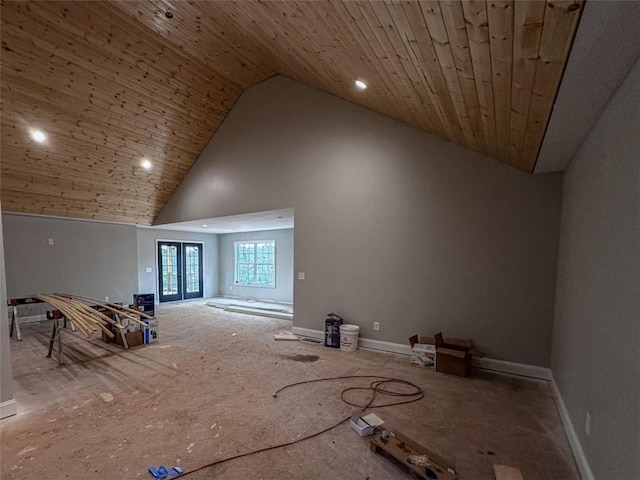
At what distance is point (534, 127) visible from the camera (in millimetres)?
2379

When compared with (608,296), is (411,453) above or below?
below

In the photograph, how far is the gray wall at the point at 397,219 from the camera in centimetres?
357

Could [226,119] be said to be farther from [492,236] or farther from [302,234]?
[492,236]

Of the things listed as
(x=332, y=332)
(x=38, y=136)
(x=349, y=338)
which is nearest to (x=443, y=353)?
(x=349, y=338)

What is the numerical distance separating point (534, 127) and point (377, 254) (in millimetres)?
2592

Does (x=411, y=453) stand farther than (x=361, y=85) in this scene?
No

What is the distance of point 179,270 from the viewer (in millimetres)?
9438

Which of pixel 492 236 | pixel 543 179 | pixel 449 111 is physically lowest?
pixel 492 236

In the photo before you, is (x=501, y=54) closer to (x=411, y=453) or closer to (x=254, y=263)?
(x=411, y=453)

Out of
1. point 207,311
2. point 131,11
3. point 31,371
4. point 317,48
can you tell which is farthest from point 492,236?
point 207,311

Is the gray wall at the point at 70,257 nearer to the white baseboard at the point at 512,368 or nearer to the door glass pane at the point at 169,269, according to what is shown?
the door glass pane at the point at 169,269

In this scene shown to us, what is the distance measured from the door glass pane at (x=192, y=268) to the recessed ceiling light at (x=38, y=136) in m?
5.19

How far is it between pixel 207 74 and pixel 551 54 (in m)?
5.40

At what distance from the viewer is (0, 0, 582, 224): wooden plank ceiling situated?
5.65 ft
